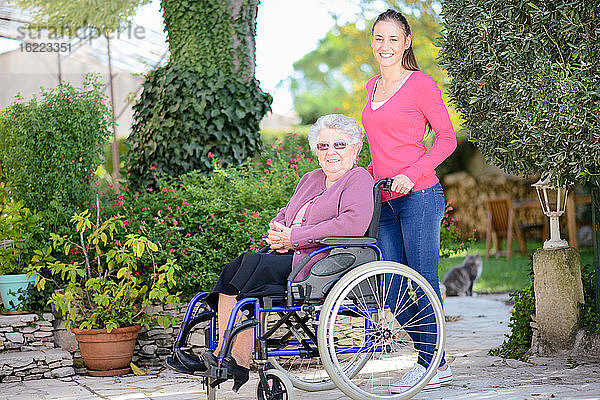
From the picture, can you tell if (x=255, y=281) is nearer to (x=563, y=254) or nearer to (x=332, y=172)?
(x=332, y=172)

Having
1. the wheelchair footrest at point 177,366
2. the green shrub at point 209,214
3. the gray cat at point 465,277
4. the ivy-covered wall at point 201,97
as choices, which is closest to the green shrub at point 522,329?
the green shrub at point 209,214

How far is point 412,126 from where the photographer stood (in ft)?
9.52

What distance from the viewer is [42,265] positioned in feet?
13.9

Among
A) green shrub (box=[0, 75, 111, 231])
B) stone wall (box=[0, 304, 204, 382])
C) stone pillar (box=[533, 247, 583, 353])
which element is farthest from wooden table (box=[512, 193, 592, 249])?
green shrub (box=[0, 75, 111, 231])

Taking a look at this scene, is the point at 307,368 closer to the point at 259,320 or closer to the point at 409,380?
the point at 409,380

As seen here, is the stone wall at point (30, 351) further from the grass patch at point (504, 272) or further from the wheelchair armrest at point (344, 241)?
the grass patch at point (504, 272)

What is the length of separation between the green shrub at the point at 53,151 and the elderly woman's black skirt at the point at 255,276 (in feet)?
6.64

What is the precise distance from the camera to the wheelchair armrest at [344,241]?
261 cm

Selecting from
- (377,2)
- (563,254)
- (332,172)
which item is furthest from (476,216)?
(332,172)

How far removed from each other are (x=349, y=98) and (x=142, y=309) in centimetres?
796

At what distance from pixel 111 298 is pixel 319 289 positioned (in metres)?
1.71

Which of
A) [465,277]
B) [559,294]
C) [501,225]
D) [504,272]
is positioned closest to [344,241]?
[559,294]

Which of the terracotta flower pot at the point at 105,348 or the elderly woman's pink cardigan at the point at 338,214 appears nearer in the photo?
the elderly woman's pink cardigan at the point at 338,214

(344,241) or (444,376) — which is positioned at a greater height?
(344,241)
